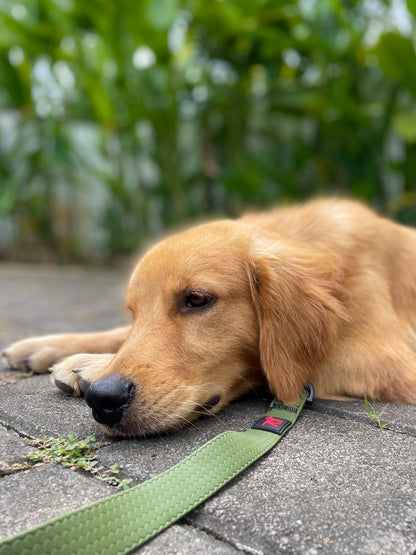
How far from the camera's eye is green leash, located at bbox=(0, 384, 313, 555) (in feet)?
3.51

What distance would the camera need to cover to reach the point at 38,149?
8.96 m

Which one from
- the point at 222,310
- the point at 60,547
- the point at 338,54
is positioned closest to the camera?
the point at 60,547

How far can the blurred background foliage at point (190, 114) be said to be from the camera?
6.45 m

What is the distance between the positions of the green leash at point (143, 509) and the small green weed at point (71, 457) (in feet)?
0.55

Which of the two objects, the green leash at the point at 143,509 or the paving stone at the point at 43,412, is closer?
the green leash at the point at 143,509

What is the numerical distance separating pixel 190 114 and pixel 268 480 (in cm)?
732

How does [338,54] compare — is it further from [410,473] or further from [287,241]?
[410,473]

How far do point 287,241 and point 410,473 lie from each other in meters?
1.19

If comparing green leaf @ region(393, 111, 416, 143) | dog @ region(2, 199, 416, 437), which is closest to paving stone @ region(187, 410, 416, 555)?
dog @ region(2, 199, 416, 437)

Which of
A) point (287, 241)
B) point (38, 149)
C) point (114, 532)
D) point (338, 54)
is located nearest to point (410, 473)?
point (114, 532)

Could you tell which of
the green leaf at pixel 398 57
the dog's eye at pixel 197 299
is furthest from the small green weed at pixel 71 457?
the green leaf at pixel 398 57

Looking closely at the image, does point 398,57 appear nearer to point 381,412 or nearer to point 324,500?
point 381,412

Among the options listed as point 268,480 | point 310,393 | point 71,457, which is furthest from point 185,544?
point 310,393

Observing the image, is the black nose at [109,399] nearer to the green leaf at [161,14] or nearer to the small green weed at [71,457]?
the small green weed at [71,457]
